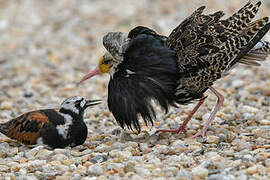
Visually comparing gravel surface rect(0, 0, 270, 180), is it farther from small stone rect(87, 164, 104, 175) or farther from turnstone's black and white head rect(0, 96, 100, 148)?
turnstone's black and white head rect(0, 96, 100, 148)

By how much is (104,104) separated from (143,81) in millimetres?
2157

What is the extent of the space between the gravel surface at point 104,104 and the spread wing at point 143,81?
13.2 inches

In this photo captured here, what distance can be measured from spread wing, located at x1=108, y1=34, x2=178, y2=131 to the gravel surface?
0.33 metres

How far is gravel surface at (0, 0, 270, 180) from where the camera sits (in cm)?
432

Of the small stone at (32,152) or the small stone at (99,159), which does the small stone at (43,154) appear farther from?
the small stone at (99,159)

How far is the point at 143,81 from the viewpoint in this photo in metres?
5.10

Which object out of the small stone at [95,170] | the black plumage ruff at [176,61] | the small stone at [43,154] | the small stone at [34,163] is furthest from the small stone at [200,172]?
the small stone at [43,154]

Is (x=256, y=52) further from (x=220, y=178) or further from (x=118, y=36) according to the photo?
(x=220, y=178)

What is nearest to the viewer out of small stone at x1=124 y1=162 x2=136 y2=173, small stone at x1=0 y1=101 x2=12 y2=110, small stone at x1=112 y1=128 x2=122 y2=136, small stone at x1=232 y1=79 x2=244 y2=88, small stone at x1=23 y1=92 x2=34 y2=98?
small stone at x1=124 y1=162 x2=136 y2=173

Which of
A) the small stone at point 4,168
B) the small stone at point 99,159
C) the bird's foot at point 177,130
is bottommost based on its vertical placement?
the small stone at point 99,159

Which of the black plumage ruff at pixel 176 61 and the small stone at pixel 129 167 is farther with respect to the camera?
the black plumage ruff at pixel 176 61

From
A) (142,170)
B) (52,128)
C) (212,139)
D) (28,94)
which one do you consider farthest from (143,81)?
(28,94)

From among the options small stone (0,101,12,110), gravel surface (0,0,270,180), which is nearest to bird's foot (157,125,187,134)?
gravel surface (0,0,270,180)

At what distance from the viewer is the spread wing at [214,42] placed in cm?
506
